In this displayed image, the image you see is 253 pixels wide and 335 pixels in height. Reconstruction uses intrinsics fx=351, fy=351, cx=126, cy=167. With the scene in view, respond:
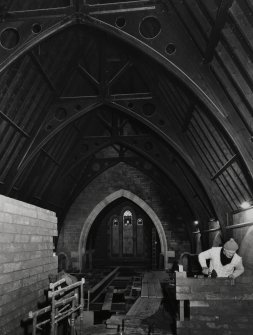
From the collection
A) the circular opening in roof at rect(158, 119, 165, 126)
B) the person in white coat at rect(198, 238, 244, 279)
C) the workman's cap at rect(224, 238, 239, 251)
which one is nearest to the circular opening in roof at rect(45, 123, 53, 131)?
the circular opening in roof at rect(158, 119, 165, 126)

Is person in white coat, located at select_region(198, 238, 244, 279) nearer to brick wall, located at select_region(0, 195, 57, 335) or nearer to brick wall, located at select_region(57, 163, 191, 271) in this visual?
brick wall, located at select_region(0, 195, 57, 335)

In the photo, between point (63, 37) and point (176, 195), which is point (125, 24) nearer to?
point (63, 37)

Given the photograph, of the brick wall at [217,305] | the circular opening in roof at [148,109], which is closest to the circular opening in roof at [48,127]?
the circular opening in roof at [148,109]

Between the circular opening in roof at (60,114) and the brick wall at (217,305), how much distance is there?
5.34 metres

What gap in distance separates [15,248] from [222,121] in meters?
3.67

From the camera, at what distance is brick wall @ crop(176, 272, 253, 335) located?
4.96m

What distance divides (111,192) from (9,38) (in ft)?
27.2

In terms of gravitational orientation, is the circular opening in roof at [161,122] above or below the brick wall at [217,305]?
above

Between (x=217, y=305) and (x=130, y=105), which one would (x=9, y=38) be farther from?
(x=217, y=305)

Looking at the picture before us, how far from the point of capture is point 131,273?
545 inches

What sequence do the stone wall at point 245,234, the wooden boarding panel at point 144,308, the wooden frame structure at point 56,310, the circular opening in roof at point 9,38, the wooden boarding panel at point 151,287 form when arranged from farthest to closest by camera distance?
the wooden boarding panel at point 151,287, the stone wall at point 245,234, the circular opening in roof at point 9,38, the wooden boarding panel at point 144,308, the wooden frame structure at point 56,310

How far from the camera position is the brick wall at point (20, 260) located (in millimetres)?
4355

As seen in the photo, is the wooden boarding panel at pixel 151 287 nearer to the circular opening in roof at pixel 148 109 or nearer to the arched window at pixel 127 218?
the circular opening in roof at pixel 148 109

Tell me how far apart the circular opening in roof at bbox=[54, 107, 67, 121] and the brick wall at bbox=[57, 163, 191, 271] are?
16.9 feet
